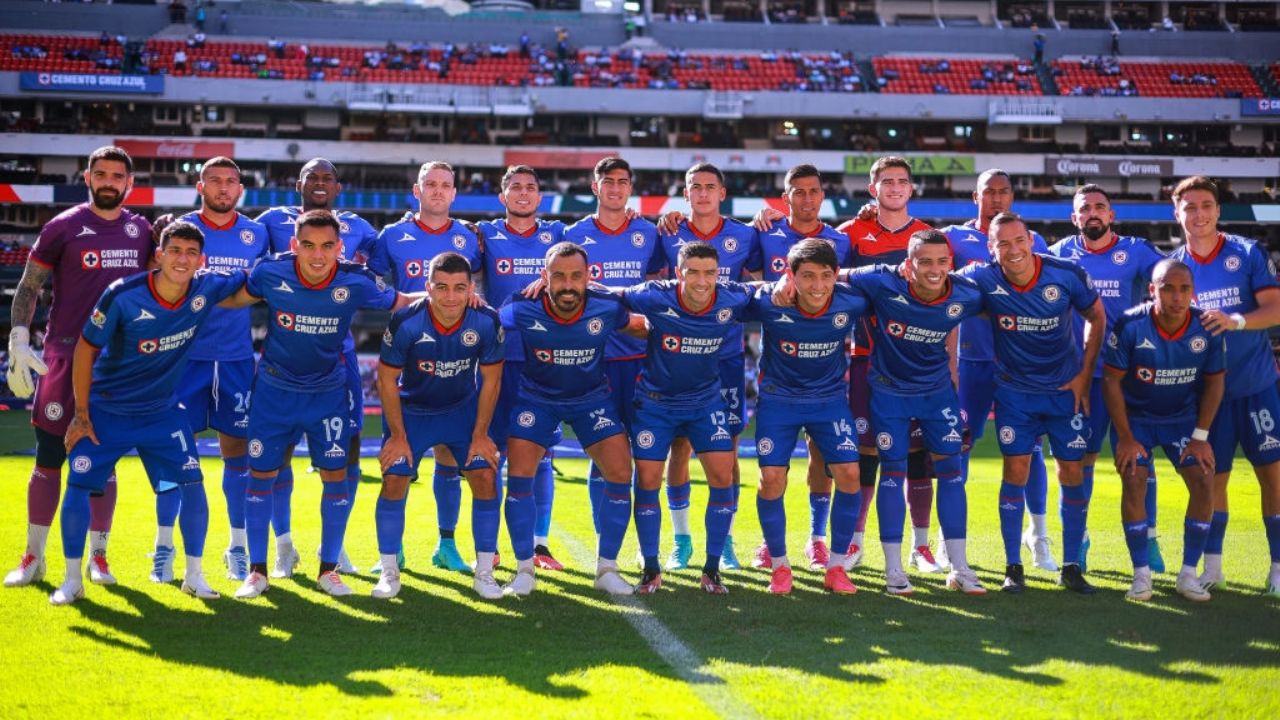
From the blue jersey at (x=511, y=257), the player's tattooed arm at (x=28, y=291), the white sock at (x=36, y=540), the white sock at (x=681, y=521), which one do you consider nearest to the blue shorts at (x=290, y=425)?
the white sock at (x=36, y=540)

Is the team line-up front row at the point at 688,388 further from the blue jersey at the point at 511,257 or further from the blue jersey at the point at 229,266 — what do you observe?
the blue jersey at the point at 511,257

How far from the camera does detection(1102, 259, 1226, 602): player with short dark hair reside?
6.86 metres

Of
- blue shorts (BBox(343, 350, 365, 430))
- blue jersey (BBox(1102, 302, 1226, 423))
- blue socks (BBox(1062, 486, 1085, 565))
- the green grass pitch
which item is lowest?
the green grass pitch

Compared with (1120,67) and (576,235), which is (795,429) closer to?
(576,235)

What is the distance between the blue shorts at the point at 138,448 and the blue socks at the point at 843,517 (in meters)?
3.70

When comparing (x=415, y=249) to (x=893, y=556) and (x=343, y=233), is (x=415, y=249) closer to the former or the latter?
(x=343, y=233)

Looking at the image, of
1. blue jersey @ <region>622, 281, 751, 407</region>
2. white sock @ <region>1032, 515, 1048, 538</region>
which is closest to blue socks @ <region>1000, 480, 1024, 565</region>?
white sock @ <region>1032, 515, 1048, 538</region>

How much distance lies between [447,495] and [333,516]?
1.02 meters

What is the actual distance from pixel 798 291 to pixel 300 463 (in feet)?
33.7

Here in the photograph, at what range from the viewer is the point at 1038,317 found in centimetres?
702

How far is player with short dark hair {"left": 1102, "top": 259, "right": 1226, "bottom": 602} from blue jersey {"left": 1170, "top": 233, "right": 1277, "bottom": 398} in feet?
1.10

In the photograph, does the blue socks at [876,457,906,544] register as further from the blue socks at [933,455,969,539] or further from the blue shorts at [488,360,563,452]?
the blue shorts at [488,360,563,452]

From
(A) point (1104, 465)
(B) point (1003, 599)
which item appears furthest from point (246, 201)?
(B) point (1003, 599)

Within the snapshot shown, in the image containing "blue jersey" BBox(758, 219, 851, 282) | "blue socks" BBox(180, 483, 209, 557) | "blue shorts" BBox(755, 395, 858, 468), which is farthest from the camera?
"blue jersey" BBox(758, 219, 851, 282)
